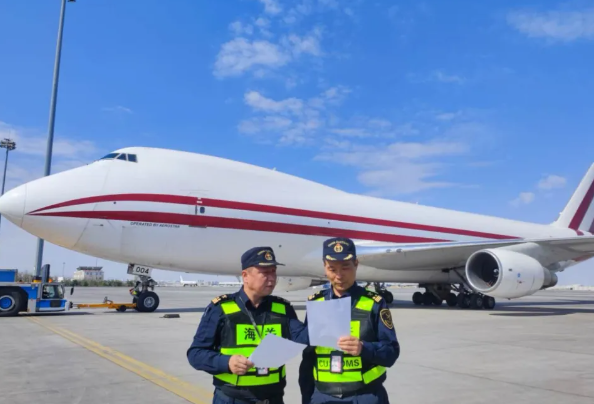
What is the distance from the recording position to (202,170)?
568 inches

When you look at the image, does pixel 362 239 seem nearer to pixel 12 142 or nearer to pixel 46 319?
pixel 46 319

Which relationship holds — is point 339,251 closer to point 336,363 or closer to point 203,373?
point 336,363

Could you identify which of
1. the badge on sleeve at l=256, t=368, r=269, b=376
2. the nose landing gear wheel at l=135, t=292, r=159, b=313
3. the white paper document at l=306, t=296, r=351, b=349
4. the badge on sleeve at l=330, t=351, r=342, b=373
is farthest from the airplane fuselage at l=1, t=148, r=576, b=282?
the white paper document at l=306, t=296, r=351, b=349

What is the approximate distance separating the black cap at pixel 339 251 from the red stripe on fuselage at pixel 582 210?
84.5 ft

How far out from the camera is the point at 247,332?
8.42 feet

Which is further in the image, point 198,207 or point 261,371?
point 198,207

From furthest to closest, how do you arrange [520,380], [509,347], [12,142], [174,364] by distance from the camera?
[12,142] < [509,347] < [174,364] < [520,380]

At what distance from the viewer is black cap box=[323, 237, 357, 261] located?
2711 millimetres

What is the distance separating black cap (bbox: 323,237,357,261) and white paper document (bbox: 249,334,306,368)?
22.5 inches

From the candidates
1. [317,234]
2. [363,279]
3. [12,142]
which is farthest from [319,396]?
[12,142]

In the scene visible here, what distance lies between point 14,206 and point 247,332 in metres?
11.8

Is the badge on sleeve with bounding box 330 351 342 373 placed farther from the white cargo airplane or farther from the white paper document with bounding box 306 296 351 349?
the white cargo airplane

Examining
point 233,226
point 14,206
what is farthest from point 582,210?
point 14,206

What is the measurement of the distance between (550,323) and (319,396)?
1191cm
